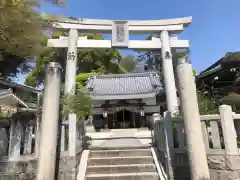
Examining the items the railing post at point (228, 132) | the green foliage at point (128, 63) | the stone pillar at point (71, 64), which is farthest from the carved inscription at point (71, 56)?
the green foliage at point (128, 63)

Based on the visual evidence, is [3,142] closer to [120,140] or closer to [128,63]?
[120,140]

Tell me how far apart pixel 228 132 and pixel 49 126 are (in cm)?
349

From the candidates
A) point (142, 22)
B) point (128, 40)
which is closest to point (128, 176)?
point (128, 40)

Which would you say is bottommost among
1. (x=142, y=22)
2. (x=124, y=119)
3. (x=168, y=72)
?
(x=124, y=119)

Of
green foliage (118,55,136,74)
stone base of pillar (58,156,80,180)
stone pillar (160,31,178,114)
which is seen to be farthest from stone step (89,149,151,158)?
green foliage (118,55,136,74)

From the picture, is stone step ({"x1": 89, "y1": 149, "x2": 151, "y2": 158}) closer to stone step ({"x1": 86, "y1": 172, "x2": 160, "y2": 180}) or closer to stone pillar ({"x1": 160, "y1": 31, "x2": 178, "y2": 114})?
stone step ({"x1": 86, "y1": 172, "x2": 160, "y2": 180})

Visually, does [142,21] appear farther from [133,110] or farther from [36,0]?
[133,110]

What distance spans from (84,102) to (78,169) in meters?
2.70

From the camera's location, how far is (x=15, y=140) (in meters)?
4.46

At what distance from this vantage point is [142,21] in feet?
29.0

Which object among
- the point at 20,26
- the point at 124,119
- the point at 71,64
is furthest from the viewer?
the point at 124,119

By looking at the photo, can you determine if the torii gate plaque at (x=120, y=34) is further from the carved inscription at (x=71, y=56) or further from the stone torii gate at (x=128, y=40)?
the carved inscription at (x=71, y=56)

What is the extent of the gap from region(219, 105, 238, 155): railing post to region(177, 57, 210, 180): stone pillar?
0.61 m

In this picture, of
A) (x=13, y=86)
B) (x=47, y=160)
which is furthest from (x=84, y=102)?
(x=13, y=86)
